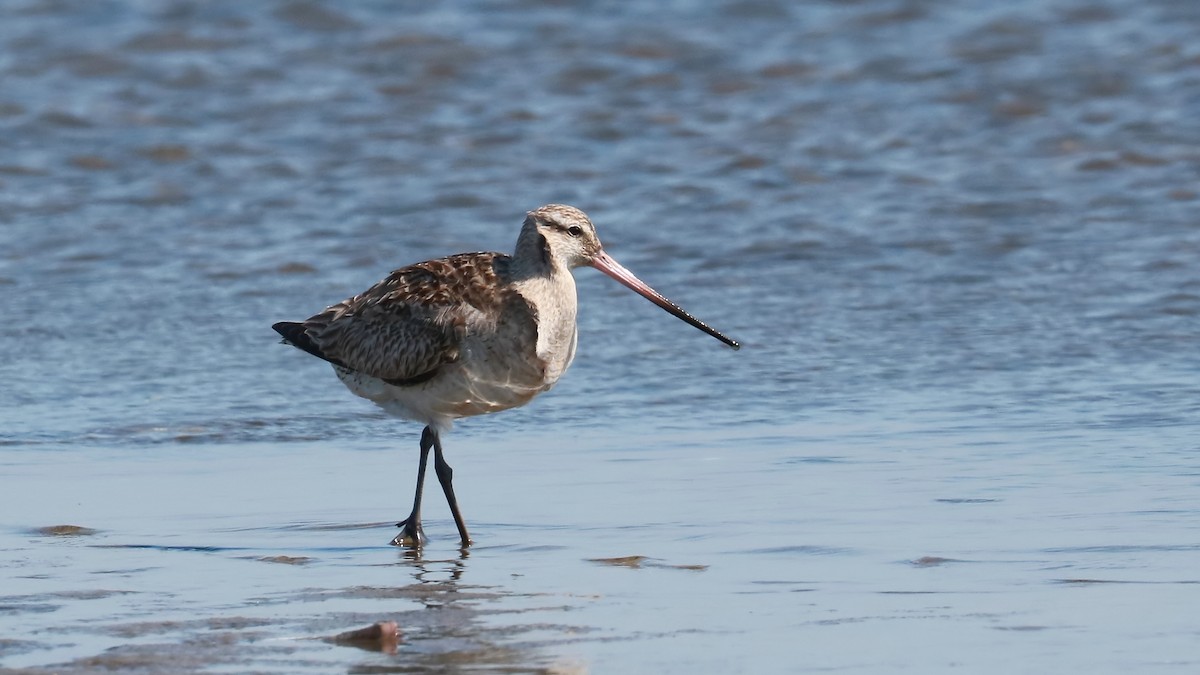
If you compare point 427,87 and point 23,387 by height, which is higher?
point 427,87

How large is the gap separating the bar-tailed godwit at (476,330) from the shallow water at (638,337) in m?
0.36

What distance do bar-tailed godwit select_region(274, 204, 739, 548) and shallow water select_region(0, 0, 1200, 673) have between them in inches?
14.2

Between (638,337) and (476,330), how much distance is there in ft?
9.04

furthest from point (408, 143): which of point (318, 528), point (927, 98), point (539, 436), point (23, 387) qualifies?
point (318, 528)

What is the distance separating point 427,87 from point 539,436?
6.64m

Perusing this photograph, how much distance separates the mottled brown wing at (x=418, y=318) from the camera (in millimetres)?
6555

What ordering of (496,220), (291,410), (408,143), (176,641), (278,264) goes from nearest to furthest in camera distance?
(176,641)
(291,410)
(278,264)
(496,220)
(408,143)

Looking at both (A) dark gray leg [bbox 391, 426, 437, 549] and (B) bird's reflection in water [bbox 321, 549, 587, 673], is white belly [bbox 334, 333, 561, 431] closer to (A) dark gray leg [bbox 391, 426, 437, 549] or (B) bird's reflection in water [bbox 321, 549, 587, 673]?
(A) dark gray leg [bbox 391, 426, 437, 549]

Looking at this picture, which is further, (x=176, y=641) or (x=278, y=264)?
(x=278, y=264)

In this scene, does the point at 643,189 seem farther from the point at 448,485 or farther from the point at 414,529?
the point at 414,529

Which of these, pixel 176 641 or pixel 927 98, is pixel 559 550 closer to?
pixel 176 641

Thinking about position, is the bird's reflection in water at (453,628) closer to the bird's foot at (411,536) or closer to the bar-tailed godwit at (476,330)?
the bird's foot at (411,536)

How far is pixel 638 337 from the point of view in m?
9.22

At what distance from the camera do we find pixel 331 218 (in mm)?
11359
